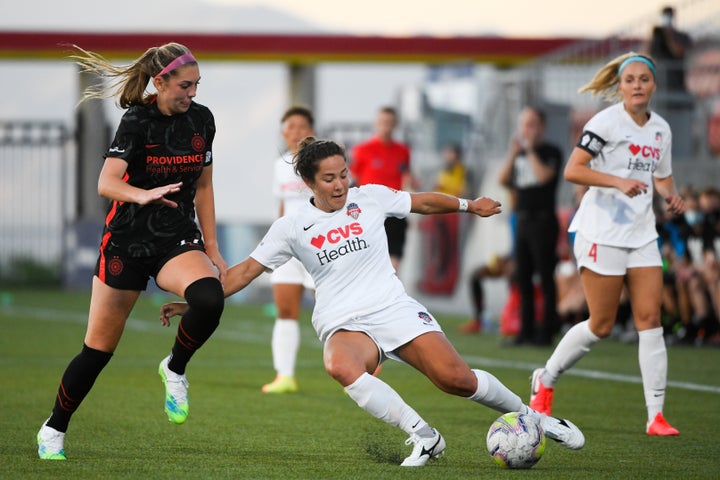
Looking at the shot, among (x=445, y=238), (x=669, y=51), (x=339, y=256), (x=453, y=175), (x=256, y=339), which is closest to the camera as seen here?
(x=339, y=256)

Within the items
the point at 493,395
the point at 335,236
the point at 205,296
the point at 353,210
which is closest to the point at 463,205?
the point at 353,210

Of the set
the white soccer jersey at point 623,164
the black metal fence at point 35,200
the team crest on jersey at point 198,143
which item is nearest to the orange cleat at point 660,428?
the white soccer jersey at point 623,164

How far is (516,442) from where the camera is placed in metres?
6.41

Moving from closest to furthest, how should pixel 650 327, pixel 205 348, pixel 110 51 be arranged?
pixel 650 327
pixel 205 348
pixel 110 51

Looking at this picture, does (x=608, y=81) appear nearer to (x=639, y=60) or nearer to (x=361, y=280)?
(x=639, y=60)

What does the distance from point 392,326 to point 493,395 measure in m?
0.62

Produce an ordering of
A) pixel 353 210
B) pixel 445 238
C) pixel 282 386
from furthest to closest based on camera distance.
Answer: pixel 445 238
pixel 282 386
pixel 353 210

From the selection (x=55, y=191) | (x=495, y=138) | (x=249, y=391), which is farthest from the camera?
(x=55, y=191)

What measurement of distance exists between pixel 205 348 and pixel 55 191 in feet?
53.5

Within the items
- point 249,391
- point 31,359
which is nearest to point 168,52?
point 249,391

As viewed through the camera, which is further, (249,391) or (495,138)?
(495,138)

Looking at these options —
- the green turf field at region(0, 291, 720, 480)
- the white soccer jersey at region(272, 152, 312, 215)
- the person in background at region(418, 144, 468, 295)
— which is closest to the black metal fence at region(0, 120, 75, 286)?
the person in background at region(418, 144, 468, 295)

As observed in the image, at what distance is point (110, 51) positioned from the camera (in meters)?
26.8

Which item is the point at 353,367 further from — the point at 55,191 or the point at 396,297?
the point at 55,191
